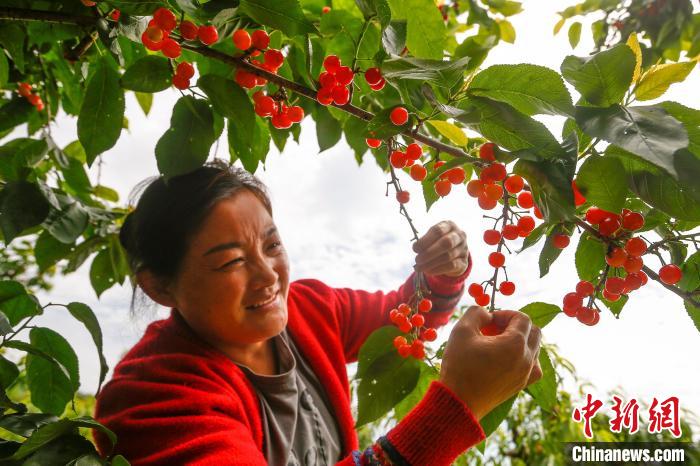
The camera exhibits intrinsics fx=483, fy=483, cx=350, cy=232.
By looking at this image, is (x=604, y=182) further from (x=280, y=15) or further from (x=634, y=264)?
(x=280, y=15)

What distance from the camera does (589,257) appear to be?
610 mm

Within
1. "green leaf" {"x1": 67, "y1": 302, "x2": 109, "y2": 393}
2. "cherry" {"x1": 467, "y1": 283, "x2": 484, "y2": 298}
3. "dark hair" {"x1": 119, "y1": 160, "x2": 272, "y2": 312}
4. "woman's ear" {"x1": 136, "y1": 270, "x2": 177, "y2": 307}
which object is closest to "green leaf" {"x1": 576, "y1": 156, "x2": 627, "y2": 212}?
"cherry" {"x1": 467, "y1": 283, "x2": 484, "y2": 298}

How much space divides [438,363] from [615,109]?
1.87 ft

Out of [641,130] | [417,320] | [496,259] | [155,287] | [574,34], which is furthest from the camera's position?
[574,34]

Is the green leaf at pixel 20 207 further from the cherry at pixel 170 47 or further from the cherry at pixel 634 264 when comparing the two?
the cherry at pixel 634 264

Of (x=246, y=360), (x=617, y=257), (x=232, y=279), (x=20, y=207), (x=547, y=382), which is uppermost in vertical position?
(x=20, y=207)

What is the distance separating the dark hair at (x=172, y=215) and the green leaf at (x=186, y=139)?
0.39 m

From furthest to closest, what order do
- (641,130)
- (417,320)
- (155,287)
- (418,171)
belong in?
(155,287), (417,320), (418,171), (641,130)

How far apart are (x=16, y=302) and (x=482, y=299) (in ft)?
2.42

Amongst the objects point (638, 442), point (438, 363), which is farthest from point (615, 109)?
point (638, 442)

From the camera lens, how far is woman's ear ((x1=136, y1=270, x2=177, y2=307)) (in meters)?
1.10

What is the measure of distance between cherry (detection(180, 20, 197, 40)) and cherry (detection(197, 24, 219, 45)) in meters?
0.02

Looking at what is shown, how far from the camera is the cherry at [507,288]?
695mm

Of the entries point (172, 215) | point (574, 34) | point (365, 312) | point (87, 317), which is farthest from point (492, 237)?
point (574, 34)
